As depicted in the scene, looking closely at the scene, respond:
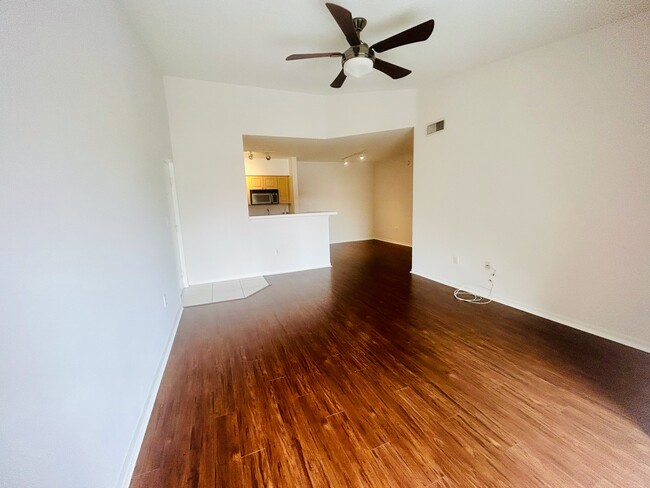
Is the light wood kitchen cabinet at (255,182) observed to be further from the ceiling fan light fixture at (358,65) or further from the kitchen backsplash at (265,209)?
the ceiling fan light fixture at (358,65)

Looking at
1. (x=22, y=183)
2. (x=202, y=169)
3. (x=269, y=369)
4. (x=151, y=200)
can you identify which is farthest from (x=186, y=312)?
(x=22, y=183)

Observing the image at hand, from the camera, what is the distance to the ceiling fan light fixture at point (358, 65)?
7.82 feet

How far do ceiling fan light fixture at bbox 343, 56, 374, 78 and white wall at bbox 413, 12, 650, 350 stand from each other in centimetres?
180

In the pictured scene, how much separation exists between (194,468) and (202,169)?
3.89 metres

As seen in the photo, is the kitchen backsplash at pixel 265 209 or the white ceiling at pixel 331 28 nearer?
the white ceiling at pixel 331 28

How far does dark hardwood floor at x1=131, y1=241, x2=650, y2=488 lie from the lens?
1.29 m

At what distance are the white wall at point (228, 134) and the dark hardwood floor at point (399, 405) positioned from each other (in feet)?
5.66

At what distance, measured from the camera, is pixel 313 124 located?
461cm

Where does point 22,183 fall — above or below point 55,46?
below

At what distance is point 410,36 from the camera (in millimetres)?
2197

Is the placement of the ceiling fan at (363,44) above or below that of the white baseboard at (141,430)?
above

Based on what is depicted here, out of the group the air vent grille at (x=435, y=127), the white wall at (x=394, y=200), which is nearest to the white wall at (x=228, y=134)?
the air vent grille at (x=435, y=127)

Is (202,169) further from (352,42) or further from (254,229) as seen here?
(352,42)

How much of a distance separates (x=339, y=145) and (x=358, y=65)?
2991 millimetres
